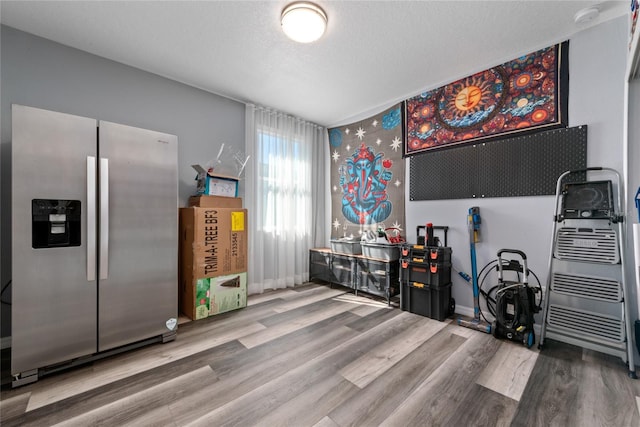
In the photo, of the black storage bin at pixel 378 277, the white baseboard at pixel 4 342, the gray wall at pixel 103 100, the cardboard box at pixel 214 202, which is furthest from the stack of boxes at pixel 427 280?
the white baseboard at pixel 4 342

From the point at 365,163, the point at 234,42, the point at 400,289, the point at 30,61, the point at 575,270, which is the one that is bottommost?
the point at 400,289

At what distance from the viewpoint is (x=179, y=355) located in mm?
2018

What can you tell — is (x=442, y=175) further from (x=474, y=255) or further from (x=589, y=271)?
(x=589, y=271)

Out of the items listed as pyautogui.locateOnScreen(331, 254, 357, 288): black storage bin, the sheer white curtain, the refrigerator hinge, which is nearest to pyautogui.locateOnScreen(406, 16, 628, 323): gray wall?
pyautogui.locateOnScreen(331, 254, 357, 288): black storage bin

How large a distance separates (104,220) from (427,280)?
119 inches

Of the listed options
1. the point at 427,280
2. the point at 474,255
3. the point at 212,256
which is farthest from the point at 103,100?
the point at 474,255

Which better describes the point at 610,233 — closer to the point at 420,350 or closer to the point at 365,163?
the point at 420,350

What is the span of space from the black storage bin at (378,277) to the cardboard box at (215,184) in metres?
1.94

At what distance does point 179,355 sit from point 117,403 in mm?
526

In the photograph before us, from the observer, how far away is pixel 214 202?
9.58 feet

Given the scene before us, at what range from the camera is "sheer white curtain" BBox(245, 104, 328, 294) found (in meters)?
3.67

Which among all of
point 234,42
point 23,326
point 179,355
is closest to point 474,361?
point 179,355

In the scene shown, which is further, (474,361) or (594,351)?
(594,351)

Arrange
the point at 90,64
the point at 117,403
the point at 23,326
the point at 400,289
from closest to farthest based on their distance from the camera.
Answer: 1. the point at 117,403
2. the point at 23,326
3. the point at 90,64
4. the point at 400,289
